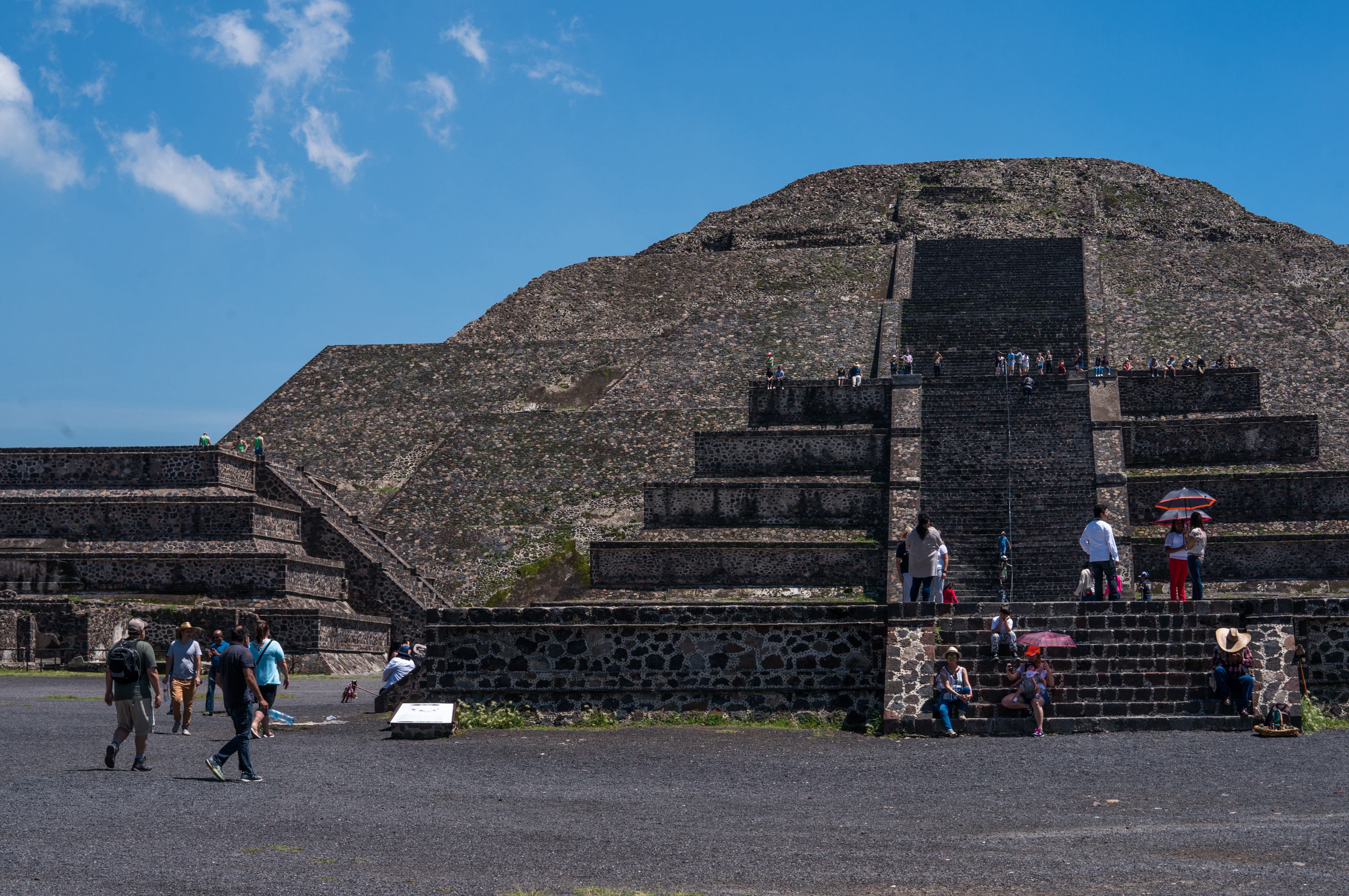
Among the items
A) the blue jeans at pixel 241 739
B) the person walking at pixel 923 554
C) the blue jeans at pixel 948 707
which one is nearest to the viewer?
the blue jeans at pixel 241 739

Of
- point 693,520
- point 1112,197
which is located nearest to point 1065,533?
point 693,520

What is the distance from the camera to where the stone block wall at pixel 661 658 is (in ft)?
48.3

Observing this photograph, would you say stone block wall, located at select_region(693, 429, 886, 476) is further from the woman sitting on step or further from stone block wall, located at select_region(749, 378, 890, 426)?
the woman sitting on step

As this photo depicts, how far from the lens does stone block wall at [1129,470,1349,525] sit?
2562cm

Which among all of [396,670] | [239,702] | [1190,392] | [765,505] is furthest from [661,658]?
[1190,392]

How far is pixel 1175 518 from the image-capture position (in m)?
20.8

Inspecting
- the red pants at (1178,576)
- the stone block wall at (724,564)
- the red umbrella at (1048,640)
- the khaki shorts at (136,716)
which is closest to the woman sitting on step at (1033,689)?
the red umbrella at (1048,640)

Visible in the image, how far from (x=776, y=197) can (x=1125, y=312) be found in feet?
60.2

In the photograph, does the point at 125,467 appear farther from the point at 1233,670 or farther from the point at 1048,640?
the point at 1233,670

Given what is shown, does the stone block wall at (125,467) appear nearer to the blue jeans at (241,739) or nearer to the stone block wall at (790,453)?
the stone block wall at (790,453)

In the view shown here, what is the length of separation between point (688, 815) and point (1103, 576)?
8860 mm

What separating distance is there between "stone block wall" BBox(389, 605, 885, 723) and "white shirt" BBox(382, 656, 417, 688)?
5.71ft

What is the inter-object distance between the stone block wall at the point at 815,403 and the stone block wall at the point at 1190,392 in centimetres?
524

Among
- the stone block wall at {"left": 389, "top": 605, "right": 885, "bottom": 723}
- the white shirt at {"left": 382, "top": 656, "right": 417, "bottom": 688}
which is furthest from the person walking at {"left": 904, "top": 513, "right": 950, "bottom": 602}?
the white shirt at {"left": 382, "top": 656, "right": 417, "bottom": 688}
